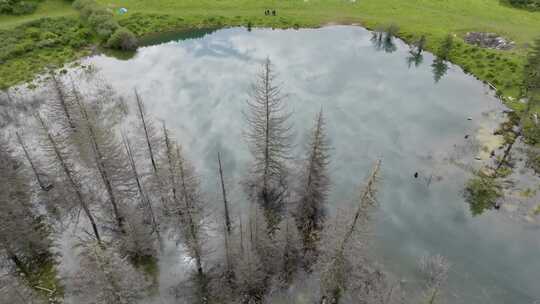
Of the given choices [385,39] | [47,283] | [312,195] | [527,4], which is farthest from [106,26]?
[527,4]

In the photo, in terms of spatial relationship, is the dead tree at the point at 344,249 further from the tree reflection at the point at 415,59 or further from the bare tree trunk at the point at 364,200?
the tree reflection at the point at 415,59

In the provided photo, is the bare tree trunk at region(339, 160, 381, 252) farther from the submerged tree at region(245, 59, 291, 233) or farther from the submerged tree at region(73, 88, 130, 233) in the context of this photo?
the submerged tree at region(73, 88, 130, 233)

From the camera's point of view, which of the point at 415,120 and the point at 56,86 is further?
the point at 415,120

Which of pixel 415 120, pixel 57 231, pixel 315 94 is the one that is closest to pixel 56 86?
pixel 57 231

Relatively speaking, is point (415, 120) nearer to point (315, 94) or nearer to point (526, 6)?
point (315, 94)

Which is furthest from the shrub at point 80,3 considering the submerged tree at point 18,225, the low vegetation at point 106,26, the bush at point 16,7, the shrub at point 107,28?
the submerged tree at point 18,225

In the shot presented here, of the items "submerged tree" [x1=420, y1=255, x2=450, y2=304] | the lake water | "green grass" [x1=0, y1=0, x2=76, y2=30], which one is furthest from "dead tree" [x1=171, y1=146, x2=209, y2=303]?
"green grass" [x1=0, y1=0, x2=76, y2=30]
